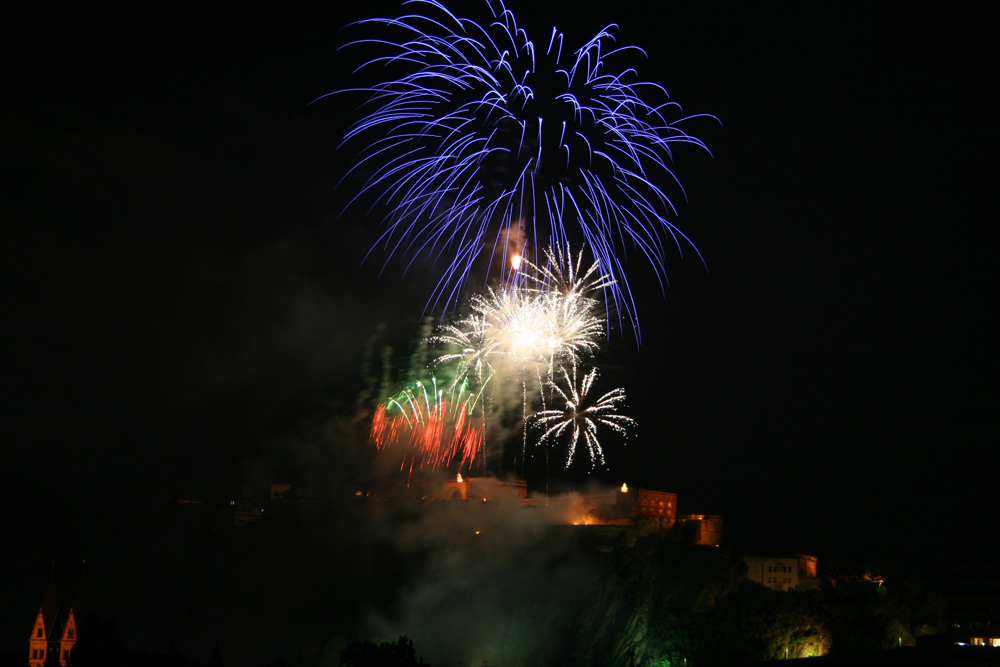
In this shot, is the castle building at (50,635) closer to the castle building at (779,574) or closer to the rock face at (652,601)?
the rock face at (652,601)

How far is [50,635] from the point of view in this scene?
63375mm

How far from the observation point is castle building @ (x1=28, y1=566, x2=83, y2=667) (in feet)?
205

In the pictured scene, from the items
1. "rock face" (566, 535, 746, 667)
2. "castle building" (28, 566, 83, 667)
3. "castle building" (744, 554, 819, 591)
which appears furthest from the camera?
"castle building" (28, 566, 83, 667)

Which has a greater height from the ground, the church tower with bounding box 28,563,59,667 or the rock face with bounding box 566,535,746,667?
the rock face with bounding box 566,535,746,667

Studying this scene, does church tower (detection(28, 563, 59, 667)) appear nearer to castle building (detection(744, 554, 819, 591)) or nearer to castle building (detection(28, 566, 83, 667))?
castle building (detection(28, 566, 83, 667))

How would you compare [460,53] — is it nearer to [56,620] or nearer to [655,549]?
[655,549]

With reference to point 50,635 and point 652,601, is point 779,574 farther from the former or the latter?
point 50,635

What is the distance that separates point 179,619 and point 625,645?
4163 cm

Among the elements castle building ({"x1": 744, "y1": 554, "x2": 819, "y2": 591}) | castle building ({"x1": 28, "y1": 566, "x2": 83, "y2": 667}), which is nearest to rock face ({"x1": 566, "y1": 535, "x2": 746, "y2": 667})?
castle building ({"x1": 744, "y1": 554, "x2": 819, "y2": 591})

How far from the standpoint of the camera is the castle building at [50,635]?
62.5 metres

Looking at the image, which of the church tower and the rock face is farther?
the church tower

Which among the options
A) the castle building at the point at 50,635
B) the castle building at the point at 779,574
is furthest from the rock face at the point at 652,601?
the castle building at the point at 50,635

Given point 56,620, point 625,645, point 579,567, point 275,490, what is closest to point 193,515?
point 275,490

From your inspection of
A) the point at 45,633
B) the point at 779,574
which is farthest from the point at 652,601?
the point at 45,633
